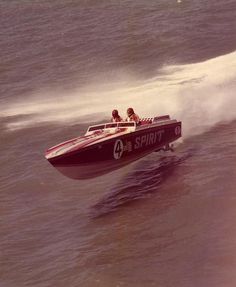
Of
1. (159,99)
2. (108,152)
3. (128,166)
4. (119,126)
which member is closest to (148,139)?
(119,126)

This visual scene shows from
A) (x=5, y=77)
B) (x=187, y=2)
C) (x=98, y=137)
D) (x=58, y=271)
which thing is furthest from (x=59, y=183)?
(x=187, y=2)

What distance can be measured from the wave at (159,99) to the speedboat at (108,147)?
127 inches

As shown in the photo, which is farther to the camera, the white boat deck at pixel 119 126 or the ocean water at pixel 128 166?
the white boat deck at pixel 119 126

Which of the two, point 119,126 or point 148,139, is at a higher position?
point 119,126

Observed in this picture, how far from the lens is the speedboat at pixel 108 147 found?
77.4 ft

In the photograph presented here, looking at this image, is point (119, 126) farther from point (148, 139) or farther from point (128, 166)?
point (128, 166)

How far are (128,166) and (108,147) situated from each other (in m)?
3.11

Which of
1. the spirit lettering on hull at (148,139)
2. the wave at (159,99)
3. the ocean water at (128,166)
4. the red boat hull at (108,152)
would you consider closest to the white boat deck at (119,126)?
the red boat hull at (108,152)

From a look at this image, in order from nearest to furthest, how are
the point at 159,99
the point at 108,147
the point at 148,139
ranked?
the point at 108,147
the point at 148,139
the point at 159,99

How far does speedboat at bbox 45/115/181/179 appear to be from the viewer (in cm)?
2358

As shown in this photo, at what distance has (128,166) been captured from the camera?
2723 cm

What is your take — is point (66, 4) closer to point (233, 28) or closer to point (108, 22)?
point (108, 22)

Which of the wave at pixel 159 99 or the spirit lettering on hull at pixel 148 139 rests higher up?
the wave at pixel 159 99

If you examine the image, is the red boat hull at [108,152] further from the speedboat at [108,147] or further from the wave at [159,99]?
the wave at [159,99]
